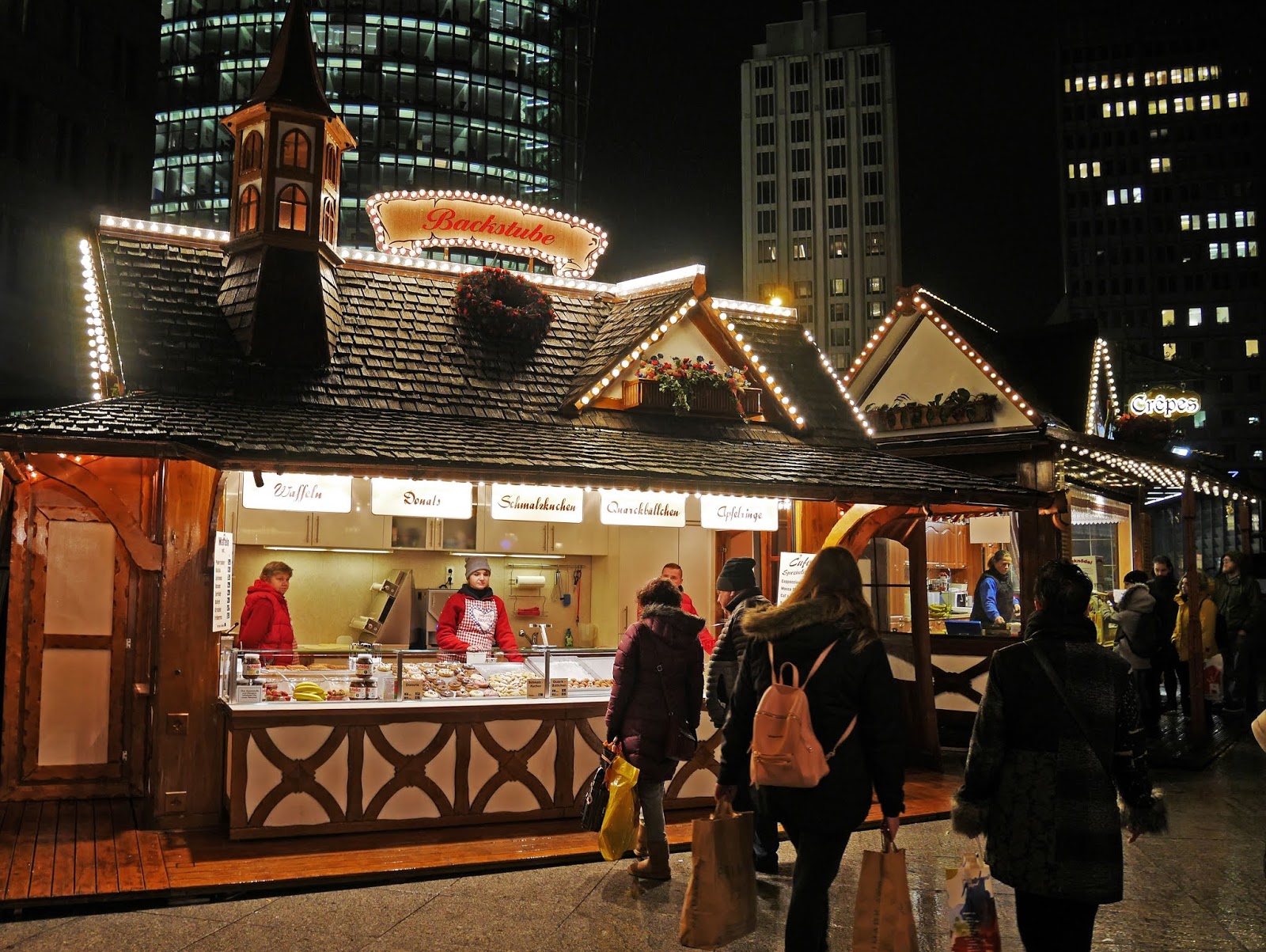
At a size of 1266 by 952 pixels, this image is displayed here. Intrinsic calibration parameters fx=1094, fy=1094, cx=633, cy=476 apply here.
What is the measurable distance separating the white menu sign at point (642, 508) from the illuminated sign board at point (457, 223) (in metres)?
4.73

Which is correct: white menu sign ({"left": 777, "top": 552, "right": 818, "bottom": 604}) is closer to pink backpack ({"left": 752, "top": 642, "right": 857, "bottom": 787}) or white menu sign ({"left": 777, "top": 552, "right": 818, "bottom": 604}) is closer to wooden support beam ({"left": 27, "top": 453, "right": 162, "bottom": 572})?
wooden support beam ({"left": 27, "top": 453, "right": 162, "bottom": 572})

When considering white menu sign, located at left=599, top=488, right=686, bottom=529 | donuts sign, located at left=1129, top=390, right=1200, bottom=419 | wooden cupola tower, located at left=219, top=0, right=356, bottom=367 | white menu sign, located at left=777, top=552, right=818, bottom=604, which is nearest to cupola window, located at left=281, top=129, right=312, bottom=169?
wooden cupola tower, located at left=219, top=0, right=356, bottom=367

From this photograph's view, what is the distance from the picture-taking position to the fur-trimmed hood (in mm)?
4676

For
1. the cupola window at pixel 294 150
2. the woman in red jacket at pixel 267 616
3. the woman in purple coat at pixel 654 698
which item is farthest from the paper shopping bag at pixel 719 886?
the cupola window at pixel 294 150

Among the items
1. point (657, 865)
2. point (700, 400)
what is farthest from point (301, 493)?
point (700, 400)

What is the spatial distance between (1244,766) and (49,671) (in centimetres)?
1172

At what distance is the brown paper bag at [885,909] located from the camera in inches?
178

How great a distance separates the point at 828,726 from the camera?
4555 millimetres

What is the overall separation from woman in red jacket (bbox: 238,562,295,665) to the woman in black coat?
266 inches

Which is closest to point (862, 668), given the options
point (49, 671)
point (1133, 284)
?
point (49, 671)

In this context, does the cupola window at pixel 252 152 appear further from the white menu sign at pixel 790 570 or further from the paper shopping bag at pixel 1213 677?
the paper shopping bag at pixel 1213 677

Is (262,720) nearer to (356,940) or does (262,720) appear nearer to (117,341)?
(356,940)

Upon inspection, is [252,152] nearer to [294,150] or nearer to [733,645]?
[294,150]

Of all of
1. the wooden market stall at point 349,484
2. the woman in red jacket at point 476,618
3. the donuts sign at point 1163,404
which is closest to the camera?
the wooden market stall at point 349,484
